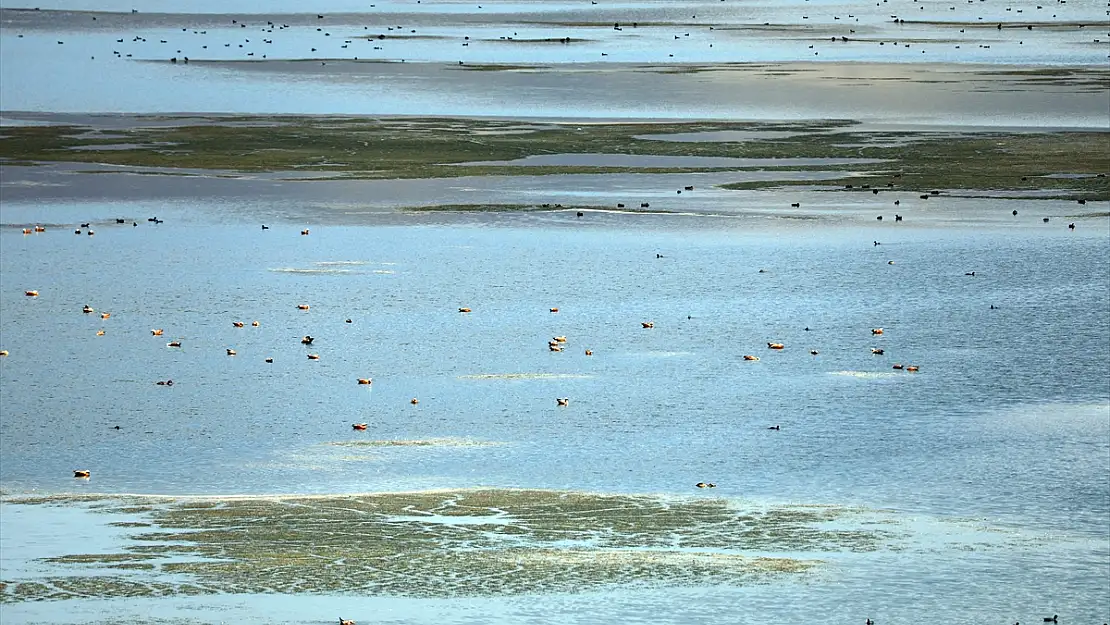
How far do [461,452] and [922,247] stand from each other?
17.4m

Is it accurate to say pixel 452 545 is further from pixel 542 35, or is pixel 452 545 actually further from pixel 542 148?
pixel 542 35

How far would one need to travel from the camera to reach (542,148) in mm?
54656

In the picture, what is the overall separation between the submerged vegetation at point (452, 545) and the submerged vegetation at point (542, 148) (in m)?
26.3

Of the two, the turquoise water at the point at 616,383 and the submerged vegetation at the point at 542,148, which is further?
the submerged vegetation at the point at 542,148

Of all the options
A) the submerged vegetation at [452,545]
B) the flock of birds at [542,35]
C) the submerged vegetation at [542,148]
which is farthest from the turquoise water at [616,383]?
the flock of birds at [542,35]

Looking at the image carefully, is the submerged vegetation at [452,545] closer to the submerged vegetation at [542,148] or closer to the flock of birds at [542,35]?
the submerged vegetation at [542,148]

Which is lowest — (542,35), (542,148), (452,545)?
(452,545)

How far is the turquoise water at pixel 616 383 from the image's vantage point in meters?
20.2

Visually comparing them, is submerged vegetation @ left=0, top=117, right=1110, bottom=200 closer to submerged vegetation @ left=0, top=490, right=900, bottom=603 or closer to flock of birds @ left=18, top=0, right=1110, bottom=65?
flock of birds @ left=18, top=0, right=1110, bottom=65

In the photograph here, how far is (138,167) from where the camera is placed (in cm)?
5134

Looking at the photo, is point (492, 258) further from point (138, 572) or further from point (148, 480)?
point (138, 572)

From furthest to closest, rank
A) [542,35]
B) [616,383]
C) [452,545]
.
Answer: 1. [542,35]
2. [616,383]
3. [452,545]

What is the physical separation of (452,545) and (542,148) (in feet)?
114

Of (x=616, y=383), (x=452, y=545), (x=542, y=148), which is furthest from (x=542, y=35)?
(x=452, y=545)
